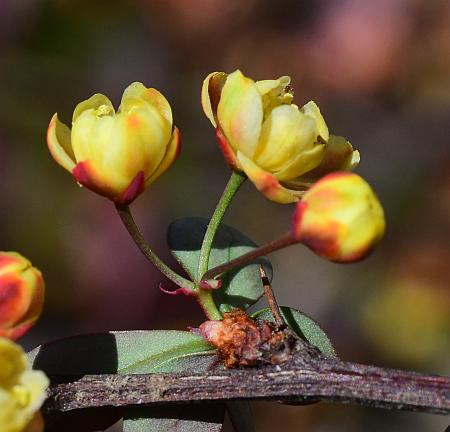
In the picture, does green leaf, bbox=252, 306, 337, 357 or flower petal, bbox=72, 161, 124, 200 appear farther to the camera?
green leaf, bbox=252, 306, 337, 357

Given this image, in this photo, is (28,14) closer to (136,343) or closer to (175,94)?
(175,94)

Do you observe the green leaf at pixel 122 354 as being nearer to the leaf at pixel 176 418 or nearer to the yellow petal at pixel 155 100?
the leaf at pixel 176 418

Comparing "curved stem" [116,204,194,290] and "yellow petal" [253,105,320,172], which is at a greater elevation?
"yellow petal" [253,105,320,172]

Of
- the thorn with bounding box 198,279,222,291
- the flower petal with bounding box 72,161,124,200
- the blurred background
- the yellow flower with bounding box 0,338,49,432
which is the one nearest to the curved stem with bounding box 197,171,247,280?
the thorn with bounding box 198,279,222,291

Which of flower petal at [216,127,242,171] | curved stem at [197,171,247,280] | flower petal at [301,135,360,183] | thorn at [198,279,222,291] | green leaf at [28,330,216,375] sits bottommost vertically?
green leaf at [28,330,216,375]

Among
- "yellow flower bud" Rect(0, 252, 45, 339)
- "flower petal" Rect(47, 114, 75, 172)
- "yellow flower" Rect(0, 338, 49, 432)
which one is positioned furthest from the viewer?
"flower petal" Rect(47, 114, 75, 172)

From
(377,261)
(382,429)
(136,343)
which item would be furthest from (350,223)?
(377,261)

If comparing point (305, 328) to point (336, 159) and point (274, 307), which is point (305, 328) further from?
point (336, 159)

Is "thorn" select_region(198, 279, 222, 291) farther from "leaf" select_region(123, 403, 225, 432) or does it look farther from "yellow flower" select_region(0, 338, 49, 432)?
"yellow flower" select_region(0, 338, 49, 432)
